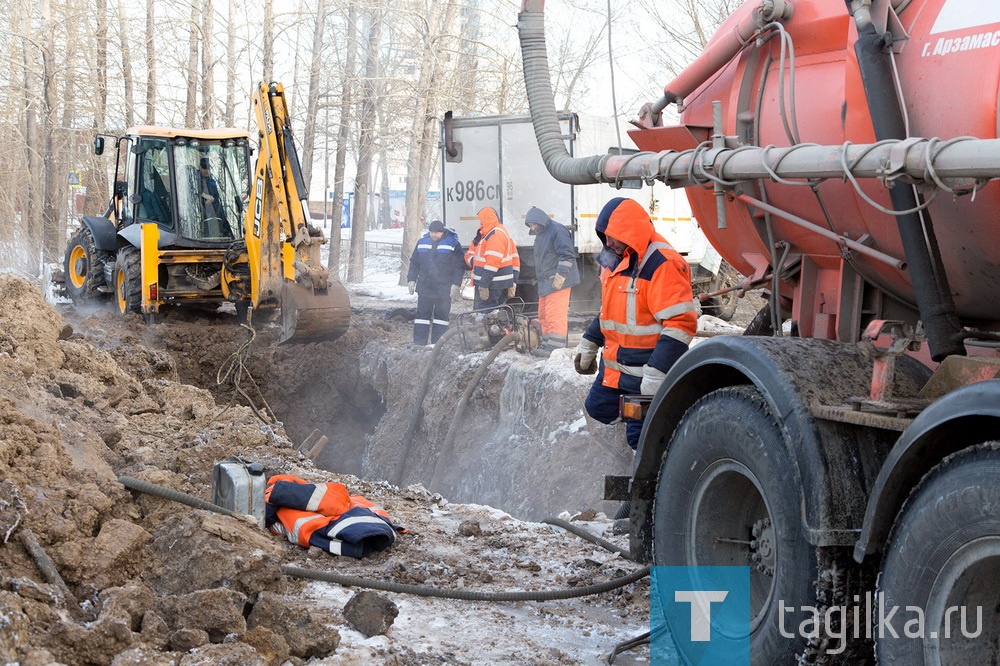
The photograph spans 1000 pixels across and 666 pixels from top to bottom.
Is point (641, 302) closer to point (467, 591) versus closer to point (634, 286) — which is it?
point (634, 286)

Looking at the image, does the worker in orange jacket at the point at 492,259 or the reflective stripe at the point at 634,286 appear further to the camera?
the worker in orange jacket at the point at 492,259

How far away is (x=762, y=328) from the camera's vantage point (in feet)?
15.3

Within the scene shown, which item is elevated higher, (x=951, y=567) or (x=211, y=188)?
(x=211, y=188)

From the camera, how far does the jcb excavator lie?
11.7 m

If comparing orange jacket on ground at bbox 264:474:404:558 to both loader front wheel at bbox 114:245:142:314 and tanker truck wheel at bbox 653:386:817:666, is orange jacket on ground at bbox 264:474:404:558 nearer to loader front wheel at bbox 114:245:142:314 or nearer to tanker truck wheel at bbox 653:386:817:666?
tanker truck wheel at bbox 653:386:817:666

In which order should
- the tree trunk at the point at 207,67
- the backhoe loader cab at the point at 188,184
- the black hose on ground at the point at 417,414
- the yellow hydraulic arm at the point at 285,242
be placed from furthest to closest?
the tree trunk at the point at 207,67
the backhoe loader cab at the point at 188,184
the black hose on ground at the point at 417,414
the yellow hydraulic arm at the point at 285,242

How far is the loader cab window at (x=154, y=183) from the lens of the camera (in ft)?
44.1

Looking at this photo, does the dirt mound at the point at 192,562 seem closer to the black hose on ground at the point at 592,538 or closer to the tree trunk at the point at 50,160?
the black hose on ground at the point at 592,538

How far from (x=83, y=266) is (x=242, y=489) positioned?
10966mm

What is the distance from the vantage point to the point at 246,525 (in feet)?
16.5

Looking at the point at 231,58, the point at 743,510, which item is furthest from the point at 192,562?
the point at 231,58

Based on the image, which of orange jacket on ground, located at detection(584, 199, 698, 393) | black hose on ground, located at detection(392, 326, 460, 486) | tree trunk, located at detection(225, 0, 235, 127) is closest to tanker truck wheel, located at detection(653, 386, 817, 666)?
orange jacket on ground, located at detection(584, 199, 698, 393)

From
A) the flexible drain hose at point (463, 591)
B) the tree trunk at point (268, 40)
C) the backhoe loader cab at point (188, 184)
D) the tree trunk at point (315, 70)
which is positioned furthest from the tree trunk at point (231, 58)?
the flexible drain hose at point (463, 591)

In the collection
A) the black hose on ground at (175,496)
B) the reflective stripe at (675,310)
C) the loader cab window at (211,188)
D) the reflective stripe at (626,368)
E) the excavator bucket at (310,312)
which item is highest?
the loader cab window at (211,188)
